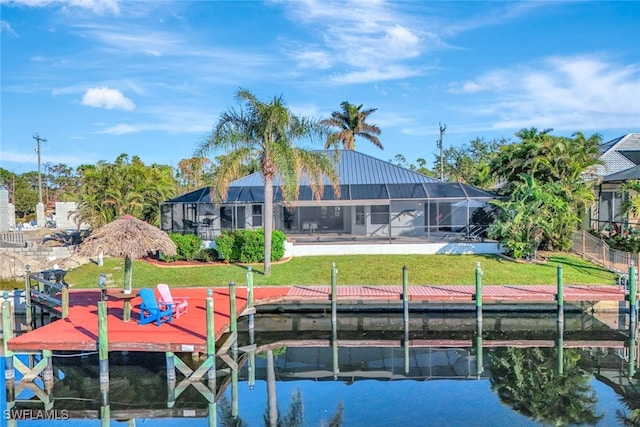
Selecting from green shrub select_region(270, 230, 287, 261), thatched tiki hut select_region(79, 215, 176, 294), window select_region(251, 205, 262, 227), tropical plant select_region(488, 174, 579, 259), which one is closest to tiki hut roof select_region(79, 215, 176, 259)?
thatched tiki hut select_region(79, 215, 176, 294)

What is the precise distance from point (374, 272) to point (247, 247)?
19.2 ft

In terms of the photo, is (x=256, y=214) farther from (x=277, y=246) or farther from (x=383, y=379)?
(x=383, y=379)

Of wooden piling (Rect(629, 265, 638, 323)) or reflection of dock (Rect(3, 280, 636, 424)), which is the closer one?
reflection of dock (Rect(3, 280, 636, 424))

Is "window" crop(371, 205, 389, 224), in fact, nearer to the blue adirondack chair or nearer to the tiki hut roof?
the tiki hut roof

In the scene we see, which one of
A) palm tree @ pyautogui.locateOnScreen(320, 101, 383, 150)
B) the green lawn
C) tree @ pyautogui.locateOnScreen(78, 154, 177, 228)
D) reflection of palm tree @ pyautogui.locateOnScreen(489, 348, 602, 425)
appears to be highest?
palm tree @ pyautogui.locateOnScreen(320, 101, 383, 150)

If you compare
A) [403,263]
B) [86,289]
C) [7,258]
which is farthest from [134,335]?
[7,258]

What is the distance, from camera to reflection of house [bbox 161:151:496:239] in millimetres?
25447

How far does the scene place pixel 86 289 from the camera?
733 inches

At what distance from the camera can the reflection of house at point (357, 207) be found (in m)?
25.4

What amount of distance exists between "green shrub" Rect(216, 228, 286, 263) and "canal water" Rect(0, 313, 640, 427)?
6022mm

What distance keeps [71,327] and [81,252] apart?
6.40 ft

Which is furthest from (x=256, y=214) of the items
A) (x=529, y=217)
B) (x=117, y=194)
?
(x=529, y=217)

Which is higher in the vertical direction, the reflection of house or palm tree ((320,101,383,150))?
palm tree ((320,101,383,150))

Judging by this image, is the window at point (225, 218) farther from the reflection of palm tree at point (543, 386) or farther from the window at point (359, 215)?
the reflection of palm tree at point (543, 386)
